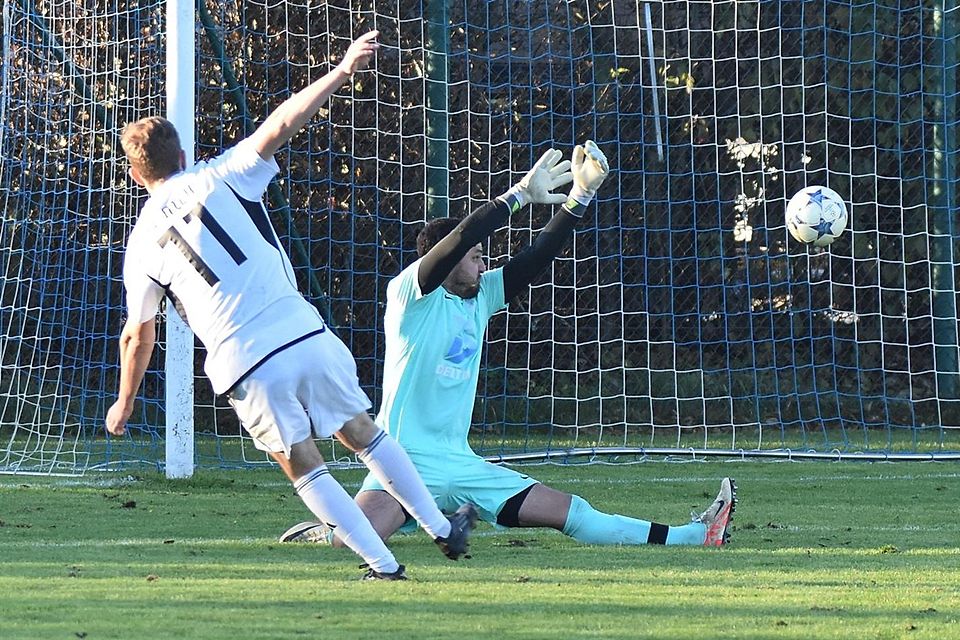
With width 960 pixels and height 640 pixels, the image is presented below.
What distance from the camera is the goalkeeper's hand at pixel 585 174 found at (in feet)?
21.0

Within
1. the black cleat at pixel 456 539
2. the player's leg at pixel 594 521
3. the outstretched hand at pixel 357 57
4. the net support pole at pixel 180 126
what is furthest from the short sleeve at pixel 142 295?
the net support pole at pixel 180 126

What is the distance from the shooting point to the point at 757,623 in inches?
167

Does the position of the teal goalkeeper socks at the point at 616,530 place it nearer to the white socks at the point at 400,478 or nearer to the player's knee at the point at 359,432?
the white socks at the point at 400,478

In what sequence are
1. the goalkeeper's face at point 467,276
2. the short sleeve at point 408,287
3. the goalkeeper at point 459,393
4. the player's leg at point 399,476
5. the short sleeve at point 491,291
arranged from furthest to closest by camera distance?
1. the short sleeve at point 491,291
2. the goalkeeper's face at point 467,276
3. the short sleeve at point 408,287
4. the goalkeeper at point 459,393
5. the player's leg at point 399,476

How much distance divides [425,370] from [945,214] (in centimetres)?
798

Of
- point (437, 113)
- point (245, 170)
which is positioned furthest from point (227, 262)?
point (437, 113)

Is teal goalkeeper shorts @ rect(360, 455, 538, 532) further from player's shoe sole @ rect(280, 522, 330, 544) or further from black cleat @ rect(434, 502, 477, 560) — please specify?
black cleat @ rect(434, 502, 477, 560)

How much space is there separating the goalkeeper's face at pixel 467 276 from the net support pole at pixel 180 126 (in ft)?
8.60

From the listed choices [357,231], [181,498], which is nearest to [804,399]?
[357,231]

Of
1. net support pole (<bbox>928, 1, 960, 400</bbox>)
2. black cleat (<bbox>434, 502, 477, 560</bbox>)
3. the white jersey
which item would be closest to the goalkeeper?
black cleat (<bbox>434, 502, 477, 560</bbox>)

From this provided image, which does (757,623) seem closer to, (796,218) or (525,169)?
(796,218)

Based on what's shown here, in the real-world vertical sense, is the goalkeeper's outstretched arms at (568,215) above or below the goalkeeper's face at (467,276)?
above

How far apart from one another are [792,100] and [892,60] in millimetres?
1051

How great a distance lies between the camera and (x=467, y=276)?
6.39 metres
